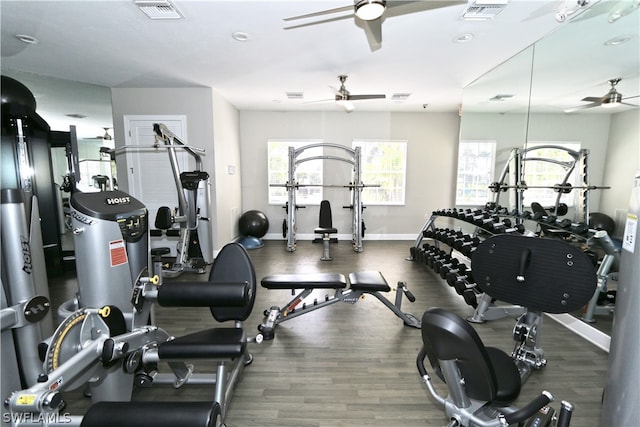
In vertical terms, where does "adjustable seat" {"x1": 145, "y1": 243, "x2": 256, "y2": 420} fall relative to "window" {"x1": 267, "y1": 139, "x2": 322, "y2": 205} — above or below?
below

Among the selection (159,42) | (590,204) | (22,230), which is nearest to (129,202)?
(22,230)

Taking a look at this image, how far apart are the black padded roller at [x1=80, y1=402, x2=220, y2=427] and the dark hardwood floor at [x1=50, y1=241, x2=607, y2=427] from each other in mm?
983

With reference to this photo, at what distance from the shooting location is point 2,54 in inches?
114

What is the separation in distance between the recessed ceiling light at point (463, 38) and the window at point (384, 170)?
291cm

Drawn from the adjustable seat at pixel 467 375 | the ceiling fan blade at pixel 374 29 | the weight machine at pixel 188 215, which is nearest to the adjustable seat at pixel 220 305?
the adjustable seat at pixel 467 375

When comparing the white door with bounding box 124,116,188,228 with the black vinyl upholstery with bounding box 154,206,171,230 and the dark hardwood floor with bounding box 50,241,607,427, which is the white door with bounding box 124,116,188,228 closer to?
the black vinyl upholstery with bounding box 154,206,171,230

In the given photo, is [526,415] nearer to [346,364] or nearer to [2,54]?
[346,364]

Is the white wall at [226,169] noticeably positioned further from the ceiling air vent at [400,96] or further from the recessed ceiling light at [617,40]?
the recessed ceiling light at [617,40]

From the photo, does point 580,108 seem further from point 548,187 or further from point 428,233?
point 428,233

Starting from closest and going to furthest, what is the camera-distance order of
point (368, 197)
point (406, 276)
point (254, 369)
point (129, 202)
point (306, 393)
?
1. point (129, 202)
2. point (306, 393)
3. point (254, 369)
4. point (406, 276)
5. point (368, 197)

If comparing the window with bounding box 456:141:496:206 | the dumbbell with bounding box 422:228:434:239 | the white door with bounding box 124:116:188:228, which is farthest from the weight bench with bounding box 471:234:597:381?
the white door with bounding box 124:116:188:228

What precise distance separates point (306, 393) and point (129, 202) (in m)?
1.40

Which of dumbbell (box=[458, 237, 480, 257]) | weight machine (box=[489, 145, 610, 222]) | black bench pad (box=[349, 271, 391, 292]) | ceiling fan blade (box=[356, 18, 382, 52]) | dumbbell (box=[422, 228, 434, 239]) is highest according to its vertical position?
ceiling fan blade (box=[356, 18, 382, 52])

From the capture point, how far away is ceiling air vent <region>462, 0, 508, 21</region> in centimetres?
204
